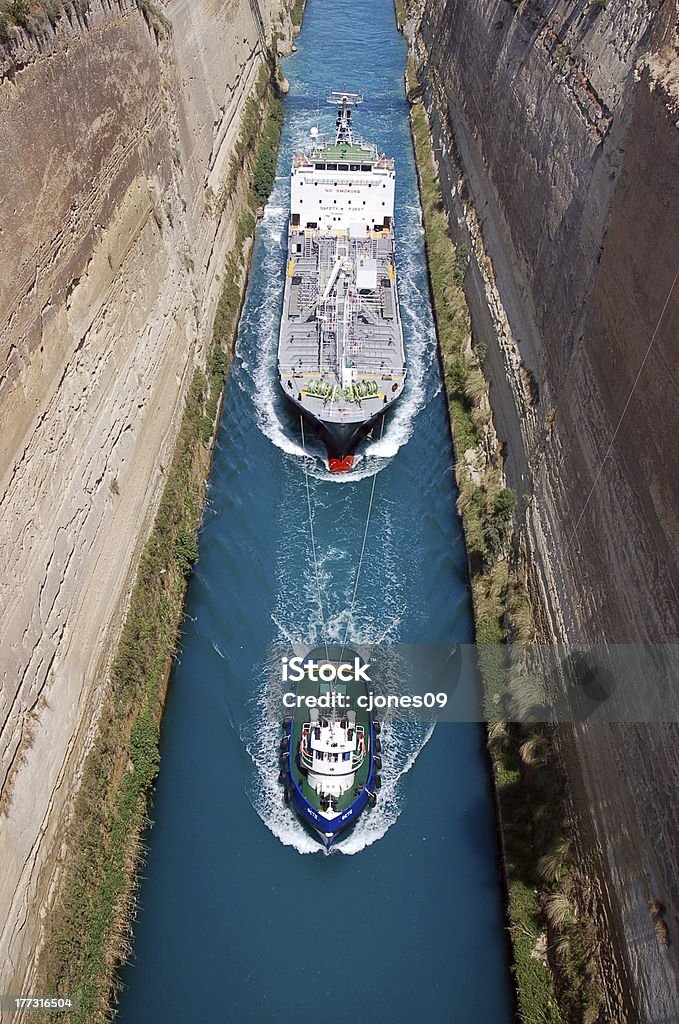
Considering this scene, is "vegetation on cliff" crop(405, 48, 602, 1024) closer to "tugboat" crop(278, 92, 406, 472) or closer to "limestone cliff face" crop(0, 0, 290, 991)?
"tugboat" crop(278, 92, 406, 472)

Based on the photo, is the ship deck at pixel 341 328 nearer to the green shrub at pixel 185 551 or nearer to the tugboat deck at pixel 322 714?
the green shrub at pixel 185 551

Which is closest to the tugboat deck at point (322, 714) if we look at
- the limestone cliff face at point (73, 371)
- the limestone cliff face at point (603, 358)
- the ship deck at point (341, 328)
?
the limestone cliff face at point (73, 371)

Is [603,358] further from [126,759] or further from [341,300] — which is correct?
[126,759]

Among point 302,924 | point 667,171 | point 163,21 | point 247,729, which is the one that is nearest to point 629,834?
point 302,924

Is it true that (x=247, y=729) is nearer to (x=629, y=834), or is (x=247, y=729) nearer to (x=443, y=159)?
(x=629, y=834)

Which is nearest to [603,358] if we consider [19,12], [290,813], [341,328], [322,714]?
[322,714]

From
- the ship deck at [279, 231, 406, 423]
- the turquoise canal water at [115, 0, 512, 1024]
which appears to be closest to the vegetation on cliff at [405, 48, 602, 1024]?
the turquoise canal water at [115, 0, 512, 1024]
